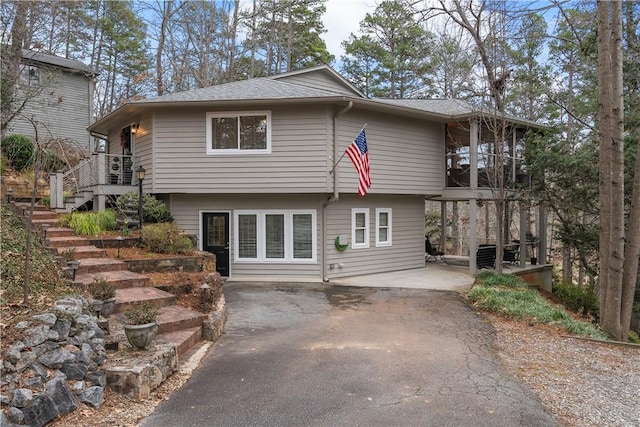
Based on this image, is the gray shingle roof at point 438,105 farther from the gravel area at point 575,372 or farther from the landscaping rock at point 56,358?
the landscaping rock at point 56,358

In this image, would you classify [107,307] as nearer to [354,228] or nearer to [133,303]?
[133,303]

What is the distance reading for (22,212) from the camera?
8727 millimetres

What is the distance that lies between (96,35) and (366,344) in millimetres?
→ 25972

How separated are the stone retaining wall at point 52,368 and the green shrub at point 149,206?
6.74 metres

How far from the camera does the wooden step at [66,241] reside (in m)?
7.99

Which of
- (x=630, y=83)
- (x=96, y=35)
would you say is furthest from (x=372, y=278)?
(x=96, y=35)

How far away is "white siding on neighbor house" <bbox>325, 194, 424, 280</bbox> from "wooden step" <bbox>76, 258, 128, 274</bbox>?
18.0ft

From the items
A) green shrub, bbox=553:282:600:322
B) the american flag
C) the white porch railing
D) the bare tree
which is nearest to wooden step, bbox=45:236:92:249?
the white porch railing

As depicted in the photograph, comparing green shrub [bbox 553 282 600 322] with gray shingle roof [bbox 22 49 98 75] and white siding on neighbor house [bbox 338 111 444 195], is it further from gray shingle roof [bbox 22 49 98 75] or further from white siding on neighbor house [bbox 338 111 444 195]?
gray shingle roof [bbox 22 49 98 75]

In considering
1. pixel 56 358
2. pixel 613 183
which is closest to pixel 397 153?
pixel 613 183

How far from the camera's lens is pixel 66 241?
8258mm

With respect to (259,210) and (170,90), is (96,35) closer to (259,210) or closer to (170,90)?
(170,90)

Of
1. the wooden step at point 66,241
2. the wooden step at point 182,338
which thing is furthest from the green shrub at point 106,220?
the wooden step at point 182,338

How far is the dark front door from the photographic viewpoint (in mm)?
A: 11516
